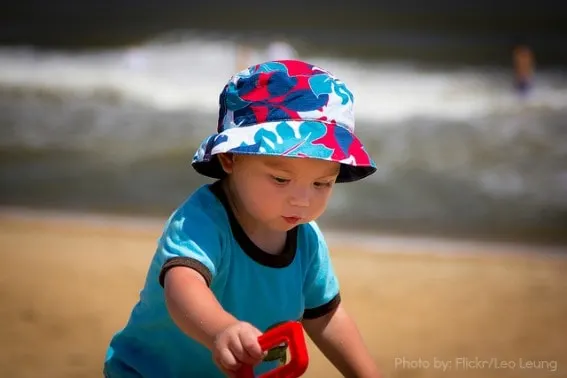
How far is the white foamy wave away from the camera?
13406mm

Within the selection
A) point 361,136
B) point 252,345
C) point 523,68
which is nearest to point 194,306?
point 252,345

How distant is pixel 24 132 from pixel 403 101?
614 cm

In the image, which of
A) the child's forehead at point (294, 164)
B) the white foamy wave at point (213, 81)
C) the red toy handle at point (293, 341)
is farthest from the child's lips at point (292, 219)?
the white foamy wave at point (213, 81)

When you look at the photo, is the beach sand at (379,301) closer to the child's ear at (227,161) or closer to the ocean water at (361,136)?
the ocean water at (361,136)

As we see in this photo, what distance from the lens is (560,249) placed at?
19.4 ft

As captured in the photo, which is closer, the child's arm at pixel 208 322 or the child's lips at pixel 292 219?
the child's arm at pixel 208 322

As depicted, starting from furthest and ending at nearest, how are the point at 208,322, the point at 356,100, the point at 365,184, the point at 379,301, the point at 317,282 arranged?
the point at 356,100 → the point at 365,184 → the point at 379,301 → the point at 317,282 → the point at 208,322

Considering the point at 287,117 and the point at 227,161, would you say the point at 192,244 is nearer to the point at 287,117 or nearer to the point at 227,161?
the point at 227,161

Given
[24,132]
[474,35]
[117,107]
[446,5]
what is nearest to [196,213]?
[24,132]

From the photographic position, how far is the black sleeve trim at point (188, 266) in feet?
6.19

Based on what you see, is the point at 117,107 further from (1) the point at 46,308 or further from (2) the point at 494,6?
(2) the point at 494,6

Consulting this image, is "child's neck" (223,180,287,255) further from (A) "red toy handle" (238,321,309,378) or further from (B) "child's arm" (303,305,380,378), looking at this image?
(A) "red toy handle" (238,321,309,378)

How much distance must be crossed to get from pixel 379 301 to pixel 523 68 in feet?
41.5

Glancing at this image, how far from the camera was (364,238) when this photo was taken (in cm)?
611
